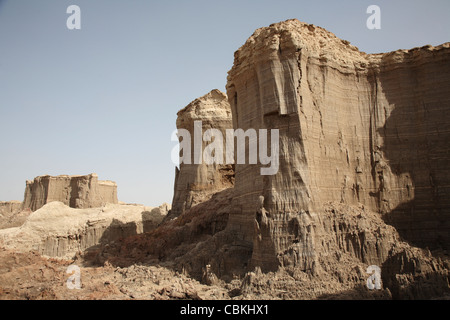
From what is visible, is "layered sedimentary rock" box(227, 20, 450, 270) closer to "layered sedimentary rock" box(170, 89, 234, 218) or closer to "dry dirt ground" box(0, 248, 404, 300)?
"dry dirt ground" box(0, 248, 404, 300)

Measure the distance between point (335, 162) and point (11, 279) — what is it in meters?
16.1

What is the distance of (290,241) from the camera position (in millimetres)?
13500

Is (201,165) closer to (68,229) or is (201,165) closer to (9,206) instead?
(68,229)

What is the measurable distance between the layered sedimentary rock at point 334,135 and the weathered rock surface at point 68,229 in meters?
13.9

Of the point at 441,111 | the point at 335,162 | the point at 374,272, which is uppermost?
the point at 441,111

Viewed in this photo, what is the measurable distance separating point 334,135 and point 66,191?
38.7m

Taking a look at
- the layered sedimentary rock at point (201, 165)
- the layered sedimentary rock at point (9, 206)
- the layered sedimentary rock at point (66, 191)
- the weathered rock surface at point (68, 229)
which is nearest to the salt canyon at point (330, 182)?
the weathered rock surface at point (68, 229)

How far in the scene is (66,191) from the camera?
44.7 metres

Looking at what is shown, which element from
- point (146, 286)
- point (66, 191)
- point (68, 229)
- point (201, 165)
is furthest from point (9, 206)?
point (146, 286)

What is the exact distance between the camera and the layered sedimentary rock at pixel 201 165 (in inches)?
1131

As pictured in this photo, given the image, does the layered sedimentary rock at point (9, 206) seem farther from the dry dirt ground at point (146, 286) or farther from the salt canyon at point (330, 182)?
the salt canyon at point (330, 182)

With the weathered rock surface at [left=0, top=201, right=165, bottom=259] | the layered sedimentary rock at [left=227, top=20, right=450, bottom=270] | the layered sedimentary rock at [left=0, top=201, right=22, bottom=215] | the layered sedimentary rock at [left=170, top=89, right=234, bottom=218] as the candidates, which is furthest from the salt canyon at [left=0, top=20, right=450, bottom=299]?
the layered sedimentary rock at [left=0, top=201, right=22, bottom=215]
